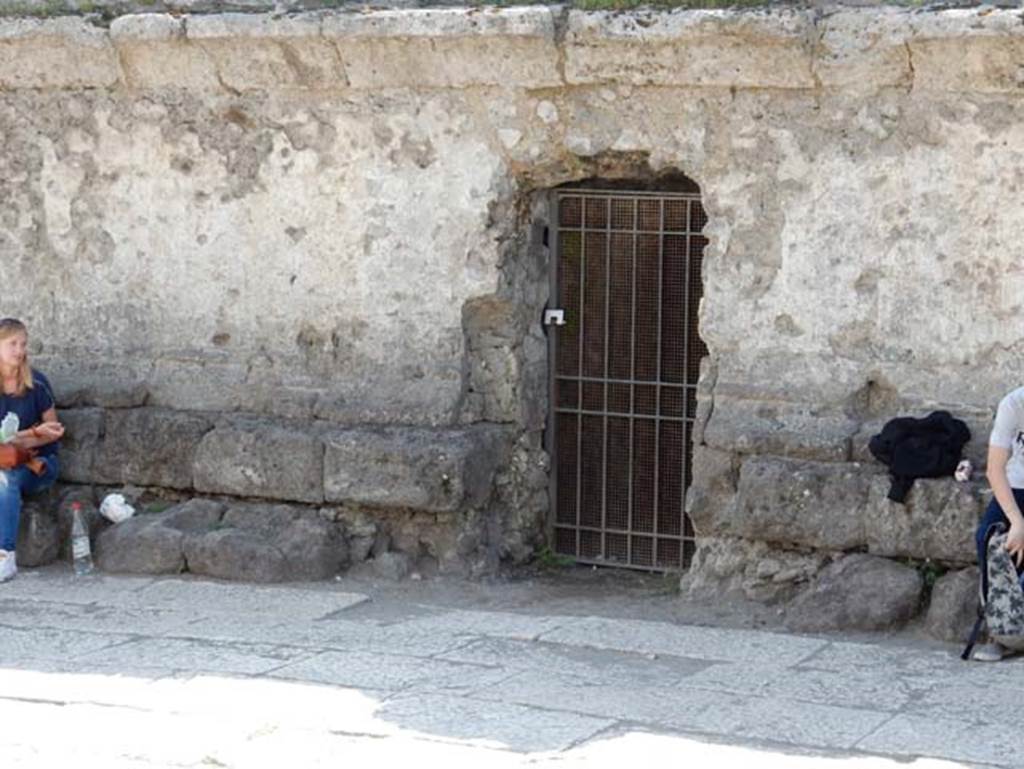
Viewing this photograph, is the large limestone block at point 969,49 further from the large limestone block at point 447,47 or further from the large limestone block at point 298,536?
the large limestone block at point 298,536

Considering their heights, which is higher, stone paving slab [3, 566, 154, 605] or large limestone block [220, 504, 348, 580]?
large limestone block [220, 504, 348, 580]

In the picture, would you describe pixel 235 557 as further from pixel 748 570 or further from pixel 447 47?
pixel 447 47

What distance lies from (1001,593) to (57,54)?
5.43 m

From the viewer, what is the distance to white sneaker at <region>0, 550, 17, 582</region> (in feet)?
34.8

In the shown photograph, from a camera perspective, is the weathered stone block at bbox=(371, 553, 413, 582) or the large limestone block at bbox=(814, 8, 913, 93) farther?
the weathered stone block at bbox=(371, 553, 413, 582)

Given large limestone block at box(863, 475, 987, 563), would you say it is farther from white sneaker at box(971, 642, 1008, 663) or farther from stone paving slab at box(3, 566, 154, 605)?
stone paving slab at box(3, 566, 154, 605)

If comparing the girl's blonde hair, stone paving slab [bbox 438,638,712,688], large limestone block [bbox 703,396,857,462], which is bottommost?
stone paving slab [bbox 438,638,712,688]

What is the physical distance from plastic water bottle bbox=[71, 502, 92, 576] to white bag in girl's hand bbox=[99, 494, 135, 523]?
178 millimetres

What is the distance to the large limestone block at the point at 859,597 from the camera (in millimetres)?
9273

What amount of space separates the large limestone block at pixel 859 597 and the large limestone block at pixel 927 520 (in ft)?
0.29

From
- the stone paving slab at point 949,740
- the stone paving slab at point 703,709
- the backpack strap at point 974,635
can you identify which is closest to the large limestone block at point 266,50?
the stone paving slab at point 703,709

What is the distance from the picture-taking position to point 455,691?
330 inches

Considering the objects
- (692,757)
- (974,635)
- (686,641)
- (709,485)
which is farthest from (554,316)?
(692,757)

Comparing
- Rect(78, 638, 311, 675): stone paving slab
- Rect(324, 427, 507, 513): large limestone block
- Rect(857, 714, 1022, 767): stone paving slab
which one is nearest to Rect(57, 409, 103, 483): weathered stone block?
Rect(324, 427, 507, 513): large limestone block
